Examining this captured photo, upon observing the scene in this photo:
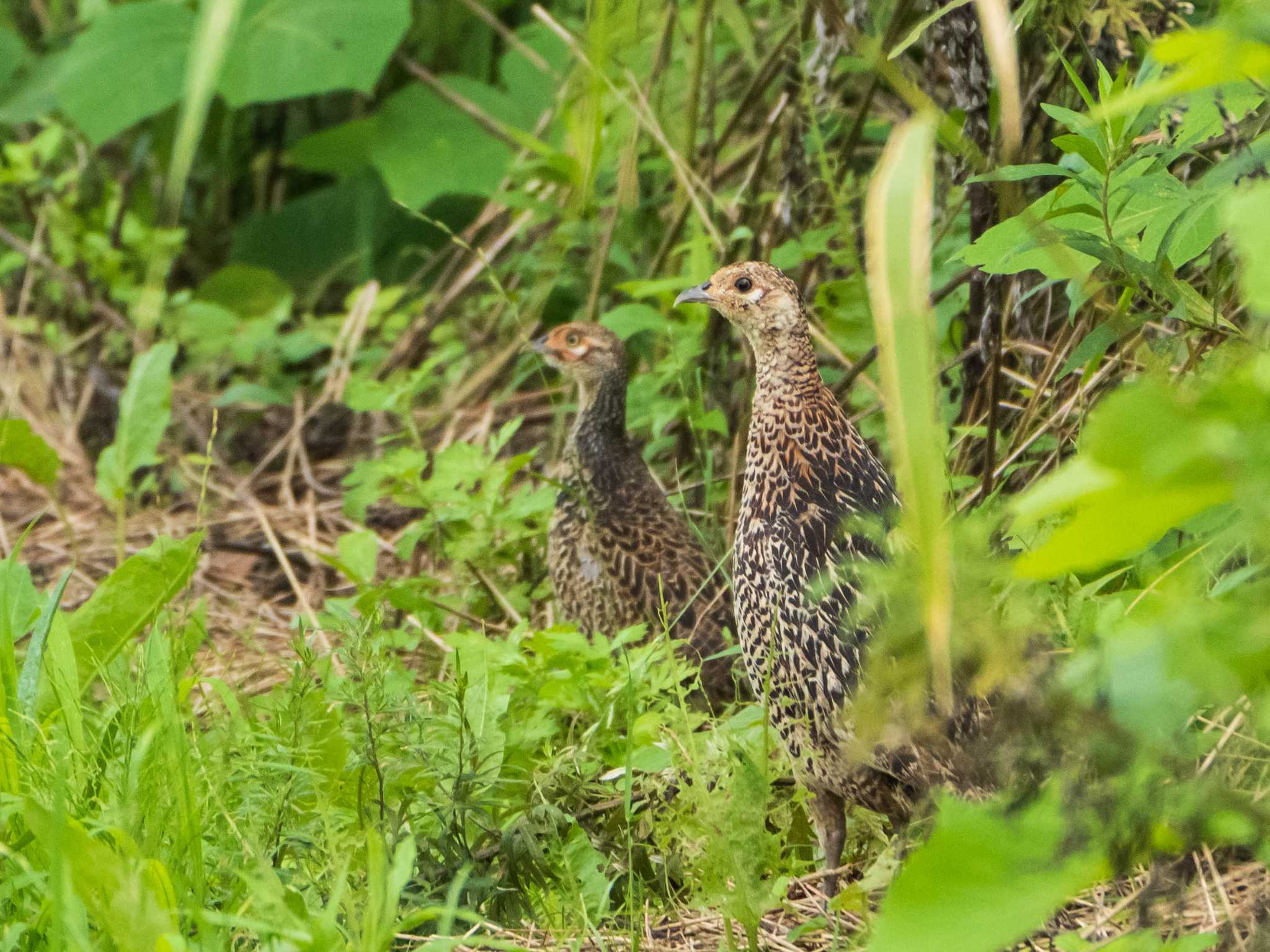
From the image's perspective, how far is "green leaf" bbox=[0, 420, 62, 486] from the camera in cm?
381

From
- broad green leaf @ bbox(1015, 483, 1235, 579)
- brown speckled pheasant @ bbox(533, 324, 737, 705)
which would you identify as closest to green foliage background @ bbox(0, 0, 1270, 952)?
broad green leaf @ bbox(1015, 483, 1235, 579)

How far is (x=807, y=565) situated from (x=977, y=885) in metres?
1.25

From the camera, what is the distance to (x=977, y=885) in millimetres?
1141

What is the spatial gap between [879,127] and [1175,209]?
2239 millimetres

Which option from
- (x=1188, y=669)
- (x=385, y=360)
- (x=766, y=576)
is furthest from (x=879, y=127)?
(x=1188, y=669)

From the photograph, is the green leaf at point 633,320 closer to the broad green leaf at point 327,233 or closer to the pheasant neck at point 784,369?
the pheasant neck at point 784,369

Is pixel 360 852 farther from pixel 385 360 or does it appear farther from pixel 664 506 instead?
pixel 385 360

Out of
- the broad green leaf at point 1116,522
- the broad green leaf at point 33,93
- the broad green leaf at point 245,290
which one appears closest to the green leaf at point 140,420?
the broad green leaf at point 245,290

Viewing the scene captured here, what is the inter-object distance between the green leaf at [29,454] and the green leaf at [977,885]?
3219 mm

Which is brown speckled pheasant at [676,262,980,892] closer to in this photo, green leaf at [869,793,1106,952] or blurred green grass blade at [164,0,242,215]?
green leaf at [869,793,1106,952]

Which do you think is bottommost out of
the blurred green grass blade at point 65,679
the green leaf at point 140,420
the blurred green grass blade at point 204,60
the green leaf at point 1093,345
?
the green leaf at point 140,420

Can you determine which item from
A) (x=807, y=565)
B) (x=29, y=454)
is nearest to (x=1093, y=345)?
(x=807, y=565)

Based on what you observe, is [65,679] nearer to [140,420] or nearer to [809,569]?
[809,569]

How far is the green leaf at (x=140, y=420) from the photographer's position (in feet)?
12.2
